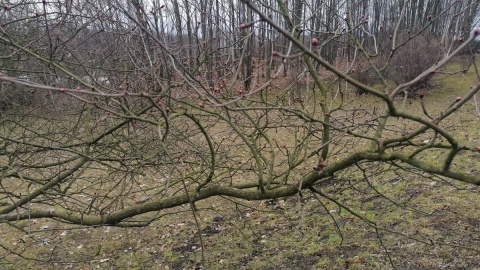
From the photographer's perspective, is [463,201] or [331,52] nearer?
[463,201]

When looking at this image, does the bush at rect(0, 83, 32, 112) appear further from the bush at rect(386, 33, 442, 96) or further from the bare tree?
the bush at rect(386, 33, 442, 96)

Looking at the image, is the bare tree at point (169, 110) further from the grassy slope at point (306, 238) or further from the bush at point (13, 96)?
the grassy slope at point (306, 238)

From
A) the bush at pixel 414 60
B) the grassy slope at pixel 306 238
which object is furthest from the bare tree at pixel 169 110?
the bush at pixel 414 60

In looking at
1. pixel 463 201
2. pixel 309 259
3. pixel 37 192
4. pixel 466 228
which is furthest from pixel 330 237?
pixel 37 192

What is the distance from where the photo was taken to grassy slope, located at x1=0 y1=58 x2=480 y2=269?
4188 millimetres

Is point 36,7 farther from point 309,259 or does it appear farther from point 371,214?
point 371,214

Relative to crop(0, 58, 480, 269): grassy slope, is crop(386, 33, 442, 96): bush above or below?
above

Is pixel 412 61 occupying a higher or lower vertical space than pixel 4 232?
higher

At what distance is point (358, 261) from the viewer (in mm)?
4199

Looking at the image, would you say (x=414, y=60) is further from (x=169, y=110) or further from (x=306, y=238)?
(x=169, y=110)

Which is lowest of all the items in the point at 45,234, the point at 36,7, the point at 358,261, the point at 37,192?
the point at 45,234

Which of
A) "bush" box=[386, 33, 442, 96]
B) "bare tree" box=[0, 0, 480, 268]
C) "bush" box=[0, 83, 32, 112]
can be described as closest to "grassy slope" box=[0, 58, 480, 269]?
"bare tree" box=[0, 0, 480, 268]

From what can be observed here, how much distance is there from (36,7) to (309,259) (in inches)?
161

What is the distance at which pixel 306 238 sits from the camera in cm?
498
